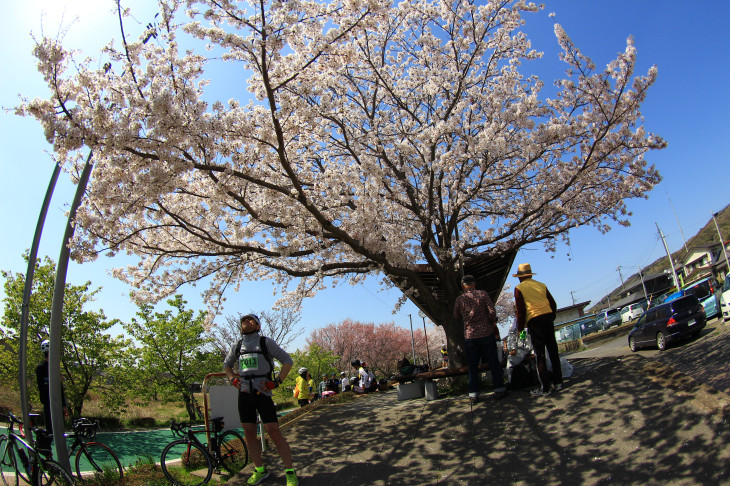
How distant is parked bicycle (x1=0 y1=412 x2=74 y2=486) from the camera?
16.3 feet

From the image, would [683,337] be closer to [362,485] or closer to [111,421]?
[362,485]

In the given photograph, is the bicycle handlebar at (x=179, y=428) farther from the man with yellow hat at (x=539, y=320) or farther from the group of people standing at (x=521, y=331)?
the man with yellow hat at (x=539, y=320)

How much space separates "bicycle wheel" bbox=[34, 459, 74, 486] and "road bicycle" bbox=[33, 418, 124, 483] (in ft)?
0.73

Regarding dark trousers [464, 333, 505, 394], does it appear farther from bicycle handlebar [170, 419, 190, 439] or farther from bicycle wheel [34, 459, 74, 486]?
bicycle wheel [34, 459, 74, 486]

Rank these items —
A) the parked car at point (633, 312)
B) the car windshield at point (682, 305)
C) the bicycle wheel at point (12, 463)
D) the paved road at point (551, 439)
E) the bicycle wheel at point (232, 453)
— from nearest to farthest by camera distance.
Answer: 1. the paved road at point (551, 439)
2. the bicycle wheel at point (232, 453)
3. the bicycle wheel at point (12, 463)
4. the car windshield at point (682, 305)
5. the parked car at point (633, 312)

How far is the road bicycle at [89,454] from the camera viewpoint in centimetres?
507

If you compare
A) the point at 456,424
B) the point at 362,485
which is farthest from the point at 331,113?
the point at 362,485

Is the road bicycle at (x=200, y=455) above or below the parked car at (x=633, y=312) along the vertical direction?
above

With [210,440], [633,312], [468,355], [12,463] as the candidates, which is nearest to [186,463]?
[210,440]

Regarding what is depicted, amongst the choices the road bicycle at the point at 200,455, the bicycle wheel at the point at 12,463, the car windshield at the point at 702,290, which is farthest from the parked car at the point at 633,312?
the bicycle wheel at the point at 12,463

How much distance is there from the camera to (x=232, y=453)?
530 cm

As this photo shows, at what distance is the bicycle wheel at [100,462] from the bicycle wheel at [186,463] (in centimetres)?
60

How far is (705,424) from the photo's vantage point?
3867mm

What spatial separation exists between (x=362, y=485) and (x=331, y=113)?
625 cm
